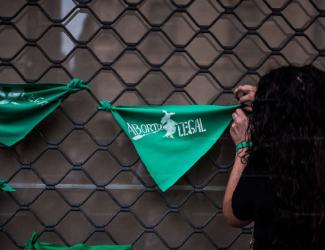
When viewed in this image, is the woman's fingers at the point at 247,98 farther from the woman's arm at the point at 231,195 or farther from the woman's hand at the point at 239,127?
the woman's arm at the point at 231,195

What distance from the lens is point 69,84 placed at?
2154 mm

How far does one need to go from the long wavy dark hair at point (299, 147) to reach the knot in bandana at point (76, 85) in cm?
98

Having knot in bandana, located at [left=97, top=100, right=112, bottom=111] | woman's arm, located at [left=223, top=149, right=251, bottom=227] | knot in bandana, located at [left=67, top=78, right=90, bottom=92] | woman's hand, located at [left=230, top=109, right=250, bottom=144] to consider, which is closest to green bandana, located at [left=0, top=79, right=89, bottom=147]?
knot in bandana, located at [left=67, top=78, right=90, bottom=92]

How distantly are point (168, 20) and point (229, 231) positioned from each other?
1.08m

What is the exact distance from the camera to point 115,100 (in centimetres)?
222

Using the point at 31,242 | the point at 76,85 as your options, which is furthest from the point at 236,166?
the point at 31,242

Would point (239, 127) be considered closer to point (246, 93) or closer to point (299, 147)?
point (246, 93)

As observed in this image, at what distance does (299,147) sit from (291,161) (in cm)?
5

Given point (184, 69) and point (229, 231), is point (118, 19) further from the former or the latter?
point (229, 231)

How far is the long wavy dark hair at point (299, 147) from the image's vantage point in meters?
1.50

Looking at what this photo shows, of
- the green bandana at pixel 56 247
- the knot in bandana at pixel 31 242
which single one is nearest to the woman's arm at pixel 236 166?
the green bandana at pixel 56 247

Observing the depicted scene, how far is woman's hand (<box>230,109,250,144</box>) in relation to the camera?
6.41ft

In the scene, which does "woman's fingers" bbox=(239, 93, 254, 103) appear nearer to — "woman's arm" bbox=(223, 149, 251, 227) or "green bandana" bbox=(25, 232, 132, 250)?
"woman's arm" bbox=(223, 149, 251, 227)

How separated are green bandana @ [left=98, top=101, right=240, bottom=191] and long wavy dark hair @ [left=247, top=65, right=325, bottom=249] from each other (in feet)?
1.94
